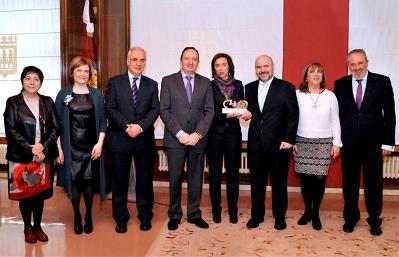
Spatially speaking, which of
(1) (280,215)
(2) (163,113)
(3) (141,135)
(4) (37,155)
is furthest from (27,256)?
(1) (280,215)

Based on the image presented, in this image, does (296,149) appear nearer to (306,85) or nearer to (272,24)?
(306,85)

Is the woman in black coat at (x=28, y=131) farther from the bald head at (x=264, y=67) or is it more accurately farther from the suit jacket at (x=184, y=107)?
the bald head at (x=264, y=67)

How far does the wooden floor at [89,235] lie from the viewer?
2.88 m

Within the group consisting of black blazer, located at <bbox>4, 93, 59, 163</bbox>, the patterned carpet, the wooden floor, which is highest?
black blazer, located at <bbox>4, 93, 59, 163</bbox>

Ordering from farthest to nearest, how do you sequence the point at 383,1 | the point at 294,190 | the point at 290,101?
the point at 294,190, the point at 383,1, the point at 290,101

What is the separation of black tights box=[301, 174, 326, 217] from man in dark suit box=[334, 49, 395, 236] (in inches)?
7.6

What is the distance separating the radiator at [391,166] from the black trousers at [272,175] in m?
1.99

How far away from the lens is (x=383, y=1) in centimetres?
443

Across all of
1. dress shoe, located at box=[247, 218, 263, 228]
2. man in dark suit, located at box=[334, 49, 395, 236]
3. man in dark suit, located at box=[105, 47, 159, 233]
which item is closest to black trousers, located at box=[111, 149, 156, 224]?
man in dark suit, located at box=[105, 47, 159, 233]

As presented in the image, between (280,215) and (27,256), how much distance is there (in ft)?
6.59

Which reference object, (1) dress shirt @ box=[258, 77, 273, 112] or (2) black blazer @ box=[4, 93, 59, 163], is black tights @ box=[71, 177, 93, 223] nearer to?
(2) black blazer @ box=[4, 93, 59, 163]

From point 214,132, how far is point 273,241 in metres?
1.00

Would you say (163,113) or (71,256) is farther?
(163,113)

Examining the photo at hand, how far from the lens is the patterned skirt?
320 cm
